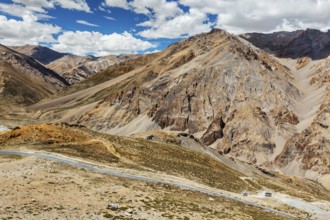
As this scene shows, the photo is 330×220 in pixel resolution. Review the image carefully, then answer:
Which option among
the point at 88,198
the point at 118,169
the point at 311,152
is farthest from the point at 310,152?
the point at 88,198

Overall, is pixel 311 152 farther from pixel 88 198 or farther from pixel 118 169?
pixel 88 198

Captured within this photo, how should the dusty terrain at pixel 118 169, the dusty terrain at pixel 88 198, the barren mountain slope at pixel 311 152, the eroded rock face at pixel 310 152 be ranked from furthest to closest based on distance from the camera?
the eroded rock face at pixel 310 152, the barren mountain slope at pixel 311 152, the dusty terrain at pixel 118 169, the dusty terrain at pixel 88 198

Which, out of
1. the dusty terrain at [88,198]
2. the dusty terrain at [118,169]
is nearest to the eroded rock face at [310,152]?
the dusty terrain at [118,169]

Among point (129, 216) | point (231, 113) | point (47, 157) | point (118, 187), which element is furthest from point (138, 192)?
point (231, 113)

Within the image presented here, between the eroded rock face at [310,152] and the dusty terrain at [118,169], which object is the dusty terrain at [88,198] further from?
the eroded rock face at [310,152]

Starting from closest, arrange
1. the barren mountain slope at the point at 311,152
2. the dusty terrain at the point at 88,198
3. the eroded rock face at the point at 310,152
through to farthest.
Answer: the dusty terrain at the point at 88,198 < the barren mountain slope at the point at 311,152 < the eroded rock face at the point at 310,152

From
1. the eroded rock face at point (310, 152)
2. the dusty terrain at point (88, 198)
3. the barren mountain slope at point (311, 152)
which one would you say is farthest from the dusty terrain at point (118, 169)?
the eroded rock face at point (310, 152)

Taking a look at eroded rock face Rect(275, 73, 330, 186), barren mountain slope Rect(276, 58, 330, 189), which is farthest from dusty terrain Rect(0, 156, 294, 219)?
eroded rock face Rect(275, 73, 330, 186)

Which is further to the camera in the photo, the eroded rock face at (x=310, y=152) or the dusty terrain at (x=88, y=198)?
the eroded rock face at (x=310, y=152)

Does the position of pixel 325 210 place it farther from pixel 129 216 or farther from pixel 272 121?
pixel 272 121

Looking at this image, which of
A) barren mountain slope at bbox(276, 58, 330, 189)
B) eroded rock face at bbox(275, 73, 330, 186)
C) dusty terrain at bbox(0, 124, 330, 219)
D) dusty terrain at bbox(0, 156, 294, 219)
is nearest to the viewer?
dusty terrain at bbox(0, 156, 294, 219)

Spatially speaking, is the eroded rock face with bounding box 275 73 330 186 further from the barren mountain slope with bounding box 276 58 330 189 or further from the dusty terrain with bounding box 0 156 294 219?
A: the dusty terrain with bounding box 0 156 294 219

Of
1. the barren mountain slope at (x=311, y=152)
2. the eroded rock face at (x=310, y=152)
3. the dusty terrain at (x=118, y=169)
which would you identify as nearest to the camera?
the dusty terrain at (x=118, y=169)

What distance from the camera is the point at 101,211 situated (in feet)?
98.6
